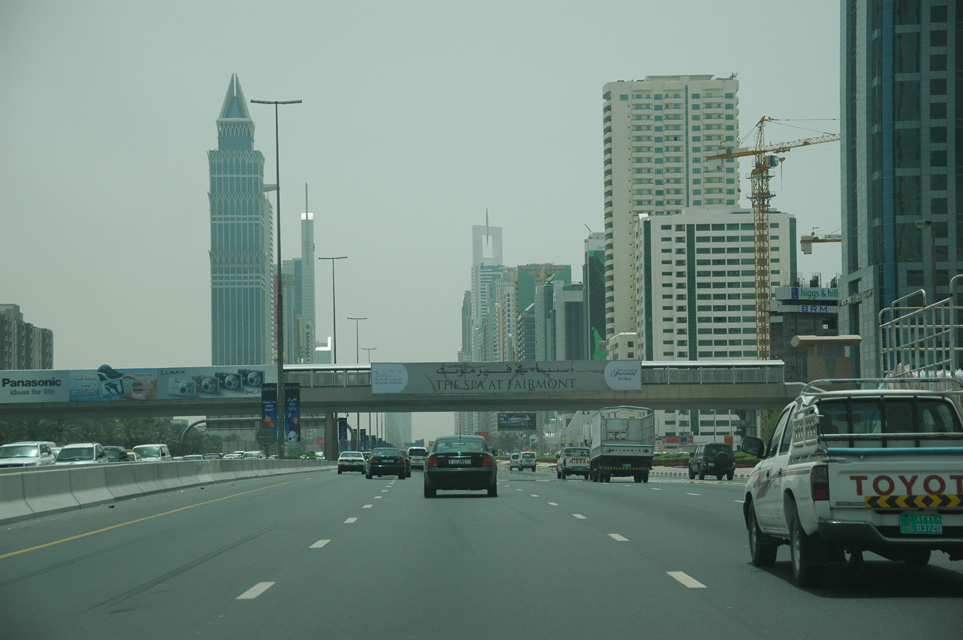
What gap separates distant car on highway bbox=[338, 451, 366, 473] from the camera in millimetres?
67062

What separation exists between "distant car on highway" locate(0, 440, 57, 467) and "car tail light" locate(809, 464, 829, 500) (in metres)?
38.1

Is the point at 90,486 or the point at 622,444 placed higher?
the point at 90,486

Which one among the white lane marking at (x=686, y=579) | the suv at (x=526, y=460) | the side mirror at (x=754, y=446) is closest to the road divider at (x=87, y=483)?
the white lane marking at (x=686, y=579)

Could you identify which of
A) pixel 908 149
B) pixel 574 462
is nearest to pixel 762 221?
pixel 908 149

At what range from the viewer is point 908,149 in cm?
11400

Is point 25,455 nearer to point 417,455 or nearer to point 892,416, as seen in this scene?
point 892,416

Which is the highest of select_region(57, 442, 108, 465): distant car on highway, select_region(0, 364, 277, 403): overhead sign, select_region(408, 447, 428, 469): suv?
select_region(0, 364, 277, 403): overhead sign

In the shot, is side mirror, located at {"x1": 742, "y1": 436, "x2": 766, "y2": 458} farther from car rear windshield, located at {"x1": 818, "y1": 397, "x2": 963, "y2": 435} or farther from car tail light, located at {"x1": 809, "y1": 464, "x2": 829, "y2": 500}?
car tail light, located at {"x1": 809, "y1": 464, "x2": 829, "y2": 500}

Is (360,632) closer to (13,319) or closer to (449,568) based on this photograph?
(449,568)

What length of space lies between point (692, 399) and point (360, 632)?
75.9m

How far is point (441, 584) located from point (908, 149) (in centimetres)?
11041

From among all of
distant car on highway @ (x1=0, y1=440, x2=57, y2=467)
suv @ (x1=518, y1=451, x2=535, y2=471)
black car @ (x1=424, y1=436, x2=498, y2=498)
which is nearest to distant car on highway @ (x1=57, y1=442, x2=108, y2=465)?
distant car on highway @ (x1=0, y1=440, x2=57, y2=467)

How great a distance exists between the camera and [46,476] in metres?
25.0

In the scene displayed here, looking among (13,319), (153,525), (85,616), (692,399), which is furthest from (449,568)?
(13,319)
